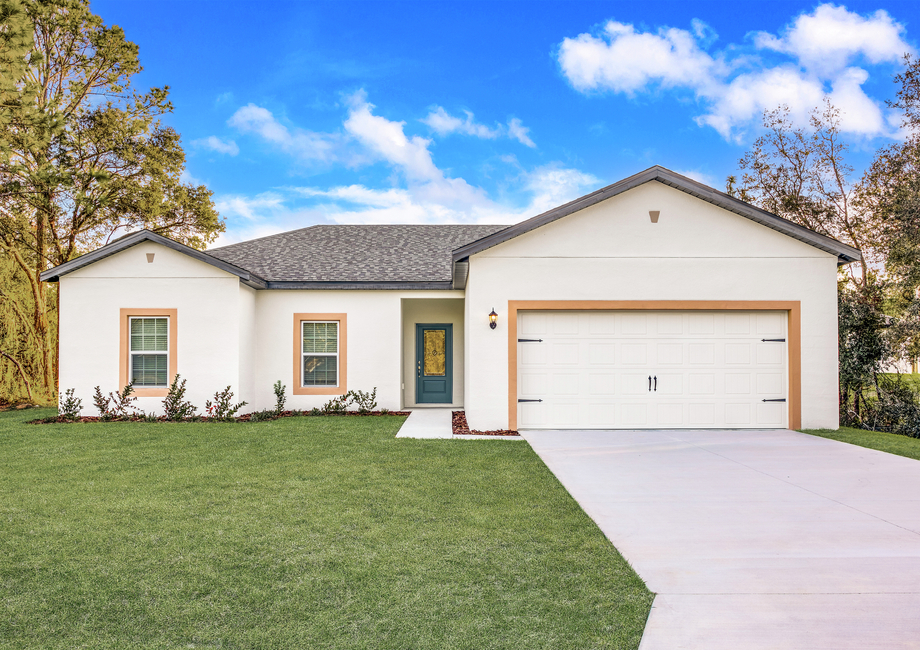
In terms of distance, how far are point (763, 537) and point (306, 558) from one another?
3667mm

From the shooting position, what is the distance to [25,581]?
3482 millimetres

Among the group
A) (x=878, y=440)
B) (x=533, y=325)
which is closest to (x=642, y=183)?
(x=533, y=325)

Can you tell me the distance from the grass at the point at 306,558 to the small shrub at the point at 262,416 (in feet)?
14.5

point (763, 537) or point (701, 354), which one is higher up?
point (701, 354)

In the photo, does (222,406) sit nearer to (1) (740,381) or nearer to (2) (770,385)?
(1) (740,381)

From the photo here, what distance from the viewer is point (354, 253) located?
15.1 meters

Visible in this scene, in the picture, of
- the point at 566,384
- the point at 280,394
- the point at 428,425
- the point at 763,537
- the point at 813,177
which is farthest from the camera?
the point at 813,177

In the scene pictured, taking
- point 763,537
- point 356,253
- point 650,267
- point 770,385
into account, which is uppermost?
point 356,253

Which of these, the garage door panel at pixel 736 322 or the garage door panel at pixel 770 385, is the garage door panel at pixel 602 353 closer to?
the garage door panel at pixel 736 322

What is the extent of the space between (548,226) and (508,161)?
44.0ft

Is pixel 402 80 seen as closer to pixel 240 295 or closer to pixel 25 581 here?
pixel 240 295

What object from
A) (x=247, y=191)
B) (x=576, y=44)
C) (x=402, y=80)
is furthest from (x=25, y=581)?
A: (x=247, y=191)

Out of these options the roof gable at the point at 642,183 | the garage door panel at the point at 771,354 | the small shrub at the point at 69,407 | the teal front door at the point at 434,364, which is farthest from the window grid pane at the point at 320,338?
the garage door panel at the point at 771,354

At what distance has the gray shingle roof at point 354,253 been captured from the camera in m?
13.3
